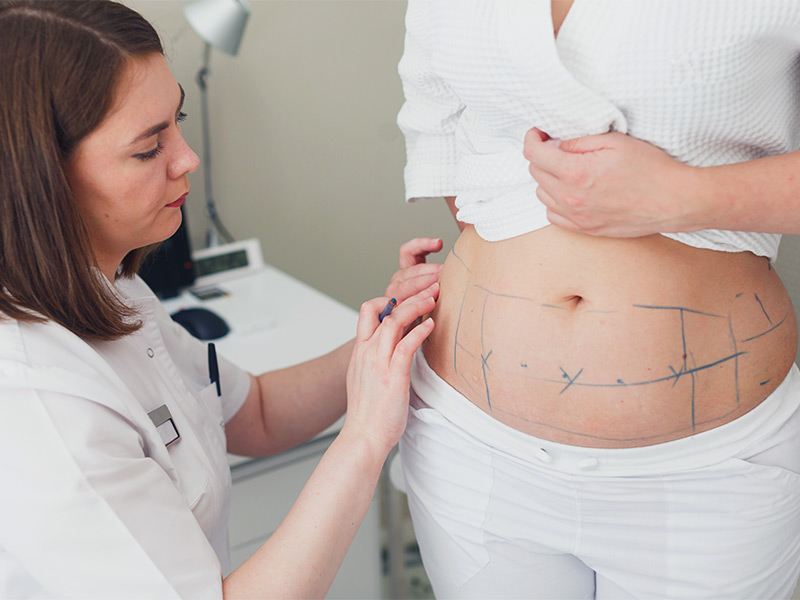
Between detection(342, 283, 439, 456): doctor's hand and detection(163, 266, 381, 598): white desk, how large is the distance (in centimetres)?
41

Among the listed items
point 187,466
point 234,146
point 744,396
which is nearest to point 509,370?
point 744,396

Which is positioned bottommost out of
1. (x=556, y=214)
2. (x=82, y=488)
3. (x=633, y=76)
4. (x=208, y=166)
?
(x=208, y=166)

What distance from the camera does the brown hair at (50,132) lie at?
26.0 inches

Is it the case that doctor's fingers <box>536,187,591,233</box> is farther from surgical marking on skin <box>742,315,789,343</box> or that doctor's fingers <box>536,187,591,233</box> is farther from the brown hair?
the brown hair

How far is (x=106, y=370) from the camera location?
0.73 metres

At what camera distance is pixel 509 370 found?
2.44ft

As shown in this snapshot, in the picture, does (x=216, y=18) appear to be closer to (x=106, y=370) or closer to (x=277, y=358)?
(x=277, y=358)

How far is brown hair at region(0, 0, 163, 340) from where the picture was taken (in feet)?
2.16

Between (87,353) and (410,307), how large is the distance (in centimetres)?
34

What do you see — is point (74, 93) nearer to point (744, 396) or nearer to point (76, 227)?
point (76, 227)

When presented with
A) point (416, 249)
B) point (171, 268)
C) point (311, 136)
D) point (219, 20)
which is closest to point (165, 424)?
point (416, 249)

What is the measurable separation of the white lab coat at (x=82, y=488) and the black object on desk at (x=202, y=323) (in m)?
0.64

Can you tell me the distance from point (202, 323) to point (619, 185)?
0.99 metres

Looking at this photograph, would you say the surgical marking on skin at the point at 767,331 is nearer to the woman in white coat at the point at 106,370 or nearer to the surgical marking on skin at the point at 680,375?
the surgical marking on skin at the point at 680,375
